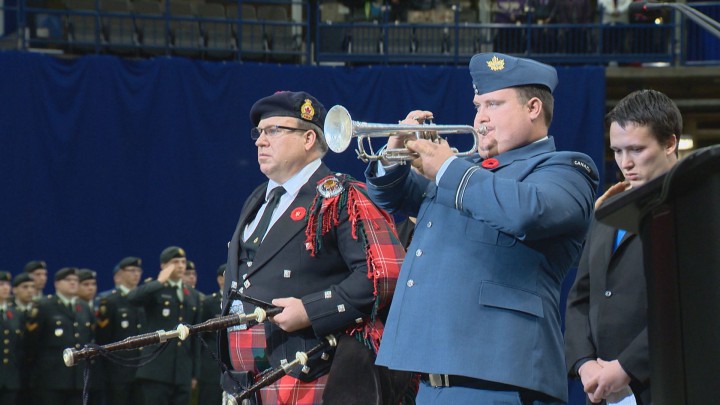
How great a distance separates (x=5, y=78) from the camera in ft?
39.3

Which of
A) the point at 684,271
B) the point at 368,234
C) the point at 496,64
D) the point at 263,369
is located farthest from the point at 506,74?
the point at 684,271

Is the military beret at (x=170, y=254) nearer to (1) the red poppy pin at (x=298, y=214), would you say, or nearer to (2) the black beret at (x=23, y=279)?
(2) the black beret at (x=23, y=279)

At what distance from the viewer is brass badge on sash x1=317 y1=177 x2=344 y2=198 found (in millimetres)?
4074

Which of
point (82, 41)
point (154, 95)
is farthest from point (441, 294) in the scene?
point (82, 41)

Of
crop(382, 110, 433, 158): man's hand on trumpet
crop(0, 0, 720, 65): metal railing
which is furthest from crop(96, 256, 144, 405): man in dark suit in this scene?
crop(382, 110, 433, 158): man's hand on trumpet

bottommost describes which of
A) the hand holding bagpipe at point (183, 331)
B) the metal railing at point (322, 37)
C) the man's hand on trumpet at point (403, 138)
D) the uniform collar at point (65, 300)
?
the uniform collar at point (65, 300)

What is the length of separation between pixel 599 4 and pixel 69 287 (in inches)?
280

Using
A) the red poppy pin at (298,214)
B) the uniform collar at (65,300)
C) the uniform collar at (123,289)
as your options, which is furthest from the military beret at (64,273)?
the red poppy pin at (298,214)

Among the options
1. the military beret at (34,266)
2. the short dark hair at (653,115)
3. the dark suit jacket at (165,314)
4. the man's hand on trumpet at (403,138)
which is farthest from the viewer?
the military beret at (34,266)

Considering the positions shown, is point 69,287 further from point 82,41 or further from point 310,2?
point 310,2

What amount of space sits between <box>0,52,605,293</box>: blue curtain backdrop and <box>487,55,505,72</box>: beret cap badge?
9.17 metres

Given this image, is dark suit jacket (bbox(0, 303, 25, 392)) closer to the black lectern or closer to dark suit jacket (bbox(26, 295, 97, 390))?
dark suit jacket (bbox(26, 295, 97, 390))

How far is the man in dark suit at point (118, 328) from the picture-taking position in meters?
10.9

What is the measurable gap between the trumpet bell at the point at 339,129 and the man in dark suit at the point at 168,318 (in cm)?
747
